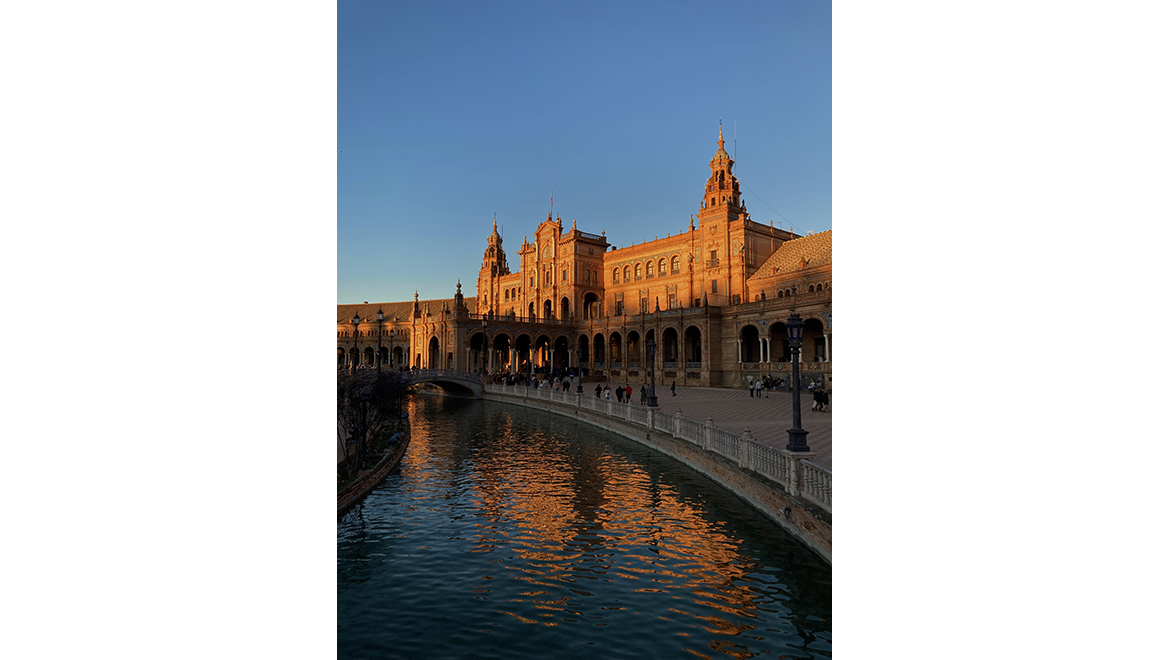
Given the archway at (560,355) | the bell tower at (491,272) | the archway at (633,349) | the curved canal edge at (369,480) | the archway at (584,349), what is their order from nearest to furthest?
1. the curved canal edge at (369,480)
2. the archway at (633,349)
3. the archway at (584,349)
4. the archway at (560,355)
5. the bell tower at (491,272)

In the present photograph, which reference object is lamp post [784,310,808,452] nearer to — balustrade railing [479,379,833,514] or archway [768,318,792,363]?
balustrade railing [479,379,833,514]

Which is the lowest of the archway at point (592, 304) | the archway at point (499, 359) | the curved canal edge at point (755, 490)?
the curved canal edge at point (755, 490)

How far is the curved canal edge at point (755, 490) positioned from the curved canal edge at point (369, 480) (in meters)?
8.19

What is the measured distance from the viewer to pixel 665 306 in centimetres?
5509

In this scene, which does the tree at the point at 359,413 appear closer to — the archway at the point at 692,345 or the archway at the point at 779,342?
the archway at the point at 779,342

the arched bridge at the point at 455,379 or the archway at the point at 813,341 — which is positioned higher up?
the archway at the point at 813,341

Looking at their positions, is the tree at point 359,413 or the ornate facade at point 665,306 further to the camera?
the ornate facade at point 665,306

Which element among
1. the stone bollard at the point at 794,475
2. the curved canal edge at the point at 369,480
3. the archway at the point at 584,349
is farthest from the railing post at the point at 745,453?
the archway at the point at 584,349

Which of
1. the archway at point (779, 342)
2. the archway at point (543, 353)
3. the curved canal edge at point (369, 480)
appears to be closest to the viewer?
the curved canal edge at point (369, 480)

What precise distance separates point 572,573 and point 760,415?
16141 millimetres

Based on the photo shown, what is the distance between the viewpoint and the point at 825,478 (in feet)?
29.6

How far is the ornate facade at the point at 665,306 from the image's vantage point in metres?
41.2

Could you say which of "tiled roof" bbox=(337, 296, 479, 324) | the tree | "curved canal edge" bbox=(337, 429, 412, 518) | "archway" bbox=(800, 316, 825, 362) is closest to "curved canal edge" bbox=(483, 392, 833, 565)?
"curved canal edge" bbox=(337, 429, 412, 518)
